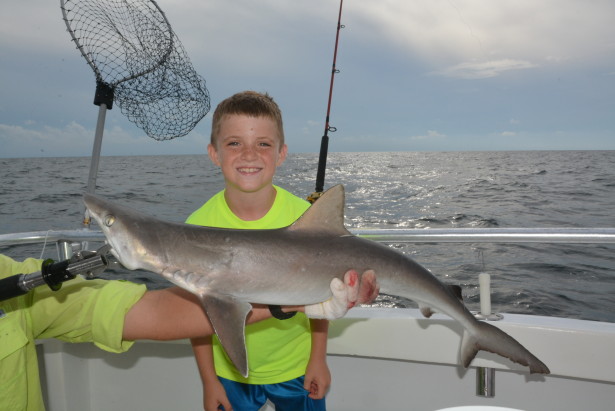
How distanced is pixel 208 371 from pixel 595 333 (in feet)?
7.34

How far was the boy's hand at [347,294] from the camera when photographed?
1.81m

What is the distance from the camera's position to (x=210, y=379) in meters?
2.63

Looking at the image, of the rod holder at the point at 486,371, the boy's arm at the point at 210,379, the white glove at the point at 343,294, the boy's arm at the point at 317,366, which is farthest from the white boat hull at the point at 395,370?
the white glove at the point at 343,294

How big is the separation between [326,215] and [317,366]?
46.4 inches

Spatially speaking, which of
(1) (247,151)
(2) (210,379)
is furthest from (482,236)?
(2) (210,379)

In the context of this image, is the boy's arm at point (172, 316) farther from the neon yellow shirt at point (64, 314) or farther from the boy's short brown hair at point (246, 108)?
the boy's short brown hair at point (246, 108)

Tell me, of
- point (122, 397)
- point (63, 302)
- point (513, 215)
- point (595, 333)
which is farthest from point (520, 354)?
point (513, 215)

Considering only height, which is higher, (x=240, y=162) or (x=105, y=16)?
(x=105, y=16)

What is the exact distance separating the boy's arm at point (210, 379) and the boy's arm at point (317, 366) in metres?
0.47

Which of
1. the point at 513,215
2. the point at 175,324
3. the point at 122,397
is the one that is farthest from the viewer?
the point at 513,215

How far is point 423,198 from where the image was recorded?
20531 mm

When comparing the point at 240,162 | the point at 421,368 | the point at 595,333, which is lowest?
the point at 421,368

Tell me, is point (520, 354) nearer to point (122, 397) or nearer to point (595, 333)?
point (595, 333)

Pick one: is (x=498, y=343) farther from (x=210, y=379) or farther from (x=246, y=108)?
(x=246, y=108)
